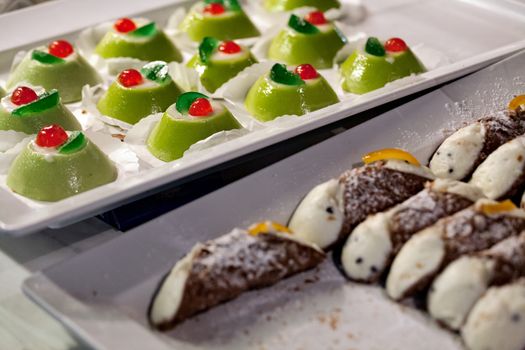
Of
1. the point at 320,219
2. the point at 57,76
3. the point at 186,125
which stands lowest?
the point at 57,76

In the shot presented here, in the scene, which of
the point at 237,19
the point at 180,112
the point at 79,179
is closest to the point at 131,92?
the point at 180,112

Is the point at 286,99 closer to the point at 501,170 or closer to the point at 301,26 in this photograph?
the point at 301,26

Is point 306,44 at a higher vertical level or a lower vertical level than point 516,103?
lower

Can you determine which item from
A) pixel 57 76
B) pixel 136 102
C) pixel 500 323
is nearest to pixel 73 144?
pixel 136 102

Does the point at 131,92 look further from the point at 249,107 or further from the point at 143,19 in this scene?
the point at 143,19

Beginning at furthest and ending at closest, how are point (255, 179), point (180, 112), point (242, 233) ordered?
point (180, 112) < point (255, 179) < point (242, 233)

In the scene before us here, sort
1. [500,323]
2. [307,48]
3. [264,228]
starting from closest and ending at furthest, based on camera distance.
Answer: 1. [500,323]
2. [264,228]
3. [307,48]

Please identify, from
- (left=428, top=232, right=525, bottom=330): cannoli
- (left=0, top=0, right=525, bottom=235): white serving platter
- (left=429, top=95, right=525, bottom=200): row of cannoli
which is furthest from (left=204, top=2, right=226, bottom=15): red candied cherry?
(left=428, top=232, right=525, bottom=330): cannoli

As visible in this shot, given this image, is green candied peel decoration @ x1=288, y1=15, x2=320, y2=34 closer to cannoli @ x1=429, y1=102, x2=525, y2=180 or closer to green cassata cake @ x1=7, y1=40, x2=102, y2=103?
green cassata cake @ x1=7, y1=40, x2=102, y2=103
